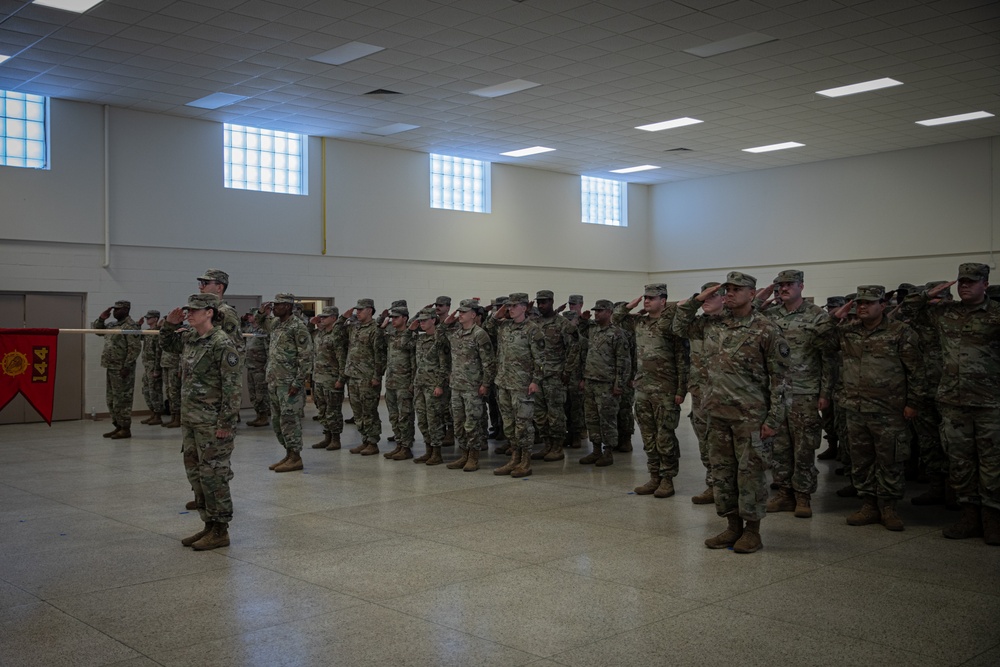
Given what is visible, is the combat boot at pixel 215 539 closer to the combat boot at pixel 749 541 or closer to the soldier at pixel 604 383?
the combat boot at pixel 749 541

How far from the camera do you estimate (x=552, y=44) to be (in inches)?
435

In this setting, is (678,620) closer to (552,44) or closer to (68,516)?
(68,516)

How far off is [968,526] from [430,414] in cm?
529

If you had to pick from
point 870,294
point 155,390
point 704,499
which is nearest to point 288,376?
point 704,499

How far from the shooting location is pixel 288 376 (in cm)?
882

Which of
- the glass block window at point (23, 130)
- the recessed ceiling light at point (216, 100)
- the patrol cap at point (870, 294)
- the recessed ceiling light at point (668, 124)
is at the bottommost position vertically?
the patrol cap at point (870, 294)

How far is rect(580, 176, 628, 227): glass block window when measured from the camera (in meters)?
21.2

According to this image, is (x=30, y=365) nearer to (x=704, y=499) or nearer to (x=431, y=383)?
(x=431, y=383)

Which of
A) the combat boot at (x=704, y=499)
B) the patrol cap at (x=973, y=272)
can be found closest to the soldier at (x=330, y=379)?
the combat boot at (x=704, y=499)

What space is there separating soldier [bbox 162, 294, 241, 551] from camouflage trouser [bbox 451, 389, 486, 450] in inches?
135

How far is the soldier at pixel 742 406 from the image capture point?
5.48 m

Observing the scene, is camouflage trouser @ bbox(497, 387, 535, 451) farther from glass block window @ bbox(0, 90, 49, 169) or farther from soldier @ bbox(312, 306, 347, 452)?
glass block window @ bbox(0, 90, 49, 169)

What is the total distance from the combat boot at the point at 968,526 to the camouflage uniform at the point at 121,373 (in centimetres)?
1013

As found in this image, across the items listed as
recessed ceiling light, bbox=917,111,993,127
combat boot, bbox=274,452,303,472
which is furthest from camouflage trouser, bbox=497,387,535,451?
recessed ceiling light, bbox=917,111,993,127
